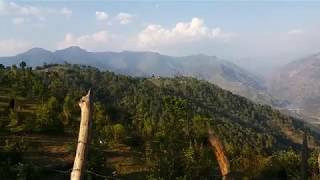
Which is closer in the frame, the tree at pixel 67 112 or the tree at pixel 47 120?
the tree at pixel 47 120

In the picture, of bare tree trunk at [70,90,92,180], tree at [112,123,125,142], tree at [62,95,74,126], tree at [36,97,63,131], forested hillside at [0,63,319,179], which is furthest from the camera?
tree at [62,95,74,126]

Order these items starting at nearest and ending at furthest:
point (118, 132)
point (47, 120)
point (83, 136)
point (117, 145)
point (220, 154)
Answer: point (83, 136), point (220, 154), point (117, 145), point (118, 132), point (47, 120)

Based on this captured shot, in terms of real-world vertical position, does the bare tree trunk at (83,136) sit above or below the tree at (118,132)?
above

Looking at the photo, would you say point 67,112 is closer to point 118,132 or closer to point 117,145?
point 118,132

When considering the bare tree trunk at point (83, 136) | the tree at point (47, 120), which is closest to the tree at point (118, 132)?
the tree at point (47, 120)

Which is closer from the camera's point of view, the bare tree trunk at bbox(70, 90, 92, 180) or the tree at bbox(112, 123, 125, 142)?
the bare tree trunk at bbox(70, 90, 92, 180)

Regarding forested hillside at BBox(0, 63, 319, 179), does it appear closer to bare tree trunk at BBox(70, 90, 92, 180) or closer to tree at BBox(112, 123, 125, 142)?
tree at BBox(112, 123, 125, 142)

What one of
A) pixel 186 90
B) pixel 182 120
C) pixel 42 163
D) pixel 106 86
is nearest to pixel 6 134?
pixel 42 163

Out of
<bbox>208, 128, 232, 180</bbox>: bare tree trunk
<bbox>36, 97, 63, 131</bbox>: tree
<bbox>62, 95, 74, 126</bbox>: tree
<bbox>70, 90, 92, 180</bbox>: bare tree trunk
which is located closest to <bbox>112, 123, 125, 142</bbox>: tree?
<bbox>36, 97, 63, 131</bbox>: tree

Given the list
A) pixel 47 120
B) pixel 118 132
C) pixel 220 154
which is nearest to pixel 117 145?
pixel 118 132

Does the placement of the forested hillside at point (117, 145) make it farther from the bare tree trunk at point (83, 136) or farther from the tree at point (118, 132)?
the bare tree trunk at point (83, 136)

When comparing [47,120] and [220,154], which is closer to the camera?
[220,154]

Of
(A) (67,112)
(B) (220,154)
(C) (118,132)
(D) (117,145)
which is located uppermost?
(B) (220,154)

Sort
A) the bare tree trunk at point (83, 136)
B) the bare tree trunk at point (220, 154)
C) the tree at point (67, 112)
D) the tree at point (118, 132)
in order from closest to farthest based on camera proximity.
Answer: the bare tree trunk at point (83, 136)
the bare tree trunk at point (220, 154)
the tree at point (118, 132)
the tree at point (67, 112)
